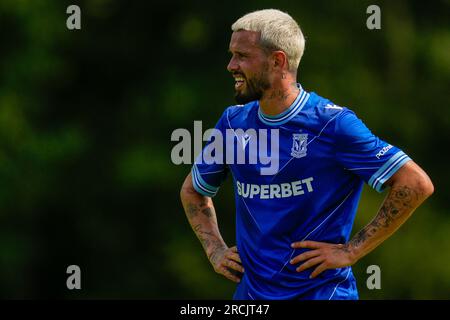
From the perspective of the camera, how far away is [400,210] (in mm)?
7094

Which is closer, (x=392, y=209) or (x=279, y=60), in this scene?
(x=392, y=209)

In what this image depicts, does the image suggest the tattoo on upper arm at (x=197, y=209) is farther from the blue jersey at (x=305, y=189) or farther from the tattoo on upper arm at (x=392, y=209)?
the tattoo on upper arm at (x=392, y=209)

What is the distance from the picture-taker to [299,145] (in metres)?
7.29

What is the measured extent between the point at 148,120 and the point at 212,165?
40.9 feet

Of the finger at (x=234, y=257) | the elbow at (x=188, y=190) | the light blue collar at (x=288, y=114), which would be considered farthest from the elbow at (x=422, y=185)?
the elbow at (x=188, y=190)

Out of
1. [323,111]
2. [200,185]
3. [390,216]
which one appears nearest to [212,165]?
[200,185]

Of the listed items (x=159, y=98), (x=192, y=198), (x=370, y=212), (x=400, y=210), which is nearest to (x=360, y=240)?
(x=400, y=210)

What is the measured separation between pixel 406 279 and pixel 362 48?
13.0 feet

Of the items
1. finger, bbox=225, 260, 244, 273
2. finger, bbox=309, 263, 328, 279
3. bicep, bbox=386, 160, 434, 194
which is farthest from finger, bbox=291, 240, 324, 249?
bicep, bbox=386, 160, 434, 194

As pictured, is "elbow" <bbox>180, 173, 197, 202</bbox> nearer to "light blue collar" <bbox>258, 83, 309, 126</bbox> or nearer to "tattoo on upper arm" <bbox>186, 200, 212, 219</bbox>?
"tattoo on upper arm" <bbox>186, 200, 212, 219</bbox>

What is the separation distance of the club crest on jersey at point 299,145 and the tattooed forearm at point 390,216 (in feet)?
1.93

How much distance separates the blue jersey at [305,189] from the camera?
23.4ft

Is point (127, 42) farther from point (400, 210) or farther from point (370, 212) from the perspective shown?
point (400, 210)

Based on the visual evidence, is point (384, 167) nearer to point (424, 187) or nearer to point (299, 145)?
point (424, 187)
